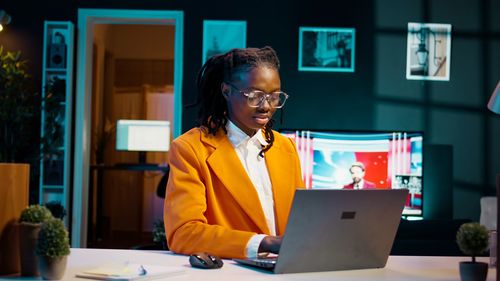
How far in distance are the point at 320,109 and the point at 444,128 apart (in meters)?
1.17

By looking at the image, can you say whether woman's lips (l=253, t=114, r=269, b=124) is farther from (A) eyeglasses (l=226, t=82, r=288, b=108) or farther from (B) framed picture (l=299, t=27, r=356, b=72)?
(B) framed picture (l=299, t=27, r=356, b=72)

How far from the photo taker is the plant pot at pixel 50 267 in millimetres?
1682

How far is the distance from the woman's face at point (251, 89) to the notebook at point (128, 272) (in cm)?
67

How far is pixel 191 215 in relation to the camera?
2281mm

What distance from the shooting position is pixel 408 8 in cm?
715

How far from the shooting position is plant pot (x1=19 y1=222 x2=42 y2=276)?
5.57 ft

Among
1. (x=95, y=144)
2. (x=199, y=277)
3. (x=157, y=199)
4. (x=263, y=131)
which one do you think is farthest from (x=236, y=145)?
(x=157, y=199)

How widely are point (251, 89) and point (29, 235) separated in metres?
0.95

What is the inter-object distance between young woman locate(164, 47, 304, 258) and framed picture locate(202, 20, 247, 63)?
4.43 meters

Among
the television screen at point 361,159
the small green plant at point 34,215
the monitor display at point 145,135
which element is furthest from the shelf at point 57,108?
the small green plant at point 34,215

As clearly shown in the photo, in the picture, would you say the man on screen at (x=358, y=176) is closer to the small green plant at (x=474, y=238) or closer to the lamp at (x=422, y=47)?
the lamp at (x=422, y=47)

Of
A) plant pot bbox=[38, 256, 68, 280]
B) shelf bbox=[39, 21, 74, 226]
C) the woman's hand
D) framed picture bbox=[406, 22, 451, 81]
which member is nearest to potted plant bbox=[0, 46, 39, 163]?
shelf bbox=[39, 21, 74, 226]

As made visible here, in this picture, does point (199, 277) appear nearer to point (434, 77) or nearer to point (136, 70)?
point (434, 77)

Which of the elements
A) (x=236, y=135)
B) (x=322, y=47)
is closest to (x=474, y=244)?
(x=236, y=135)
